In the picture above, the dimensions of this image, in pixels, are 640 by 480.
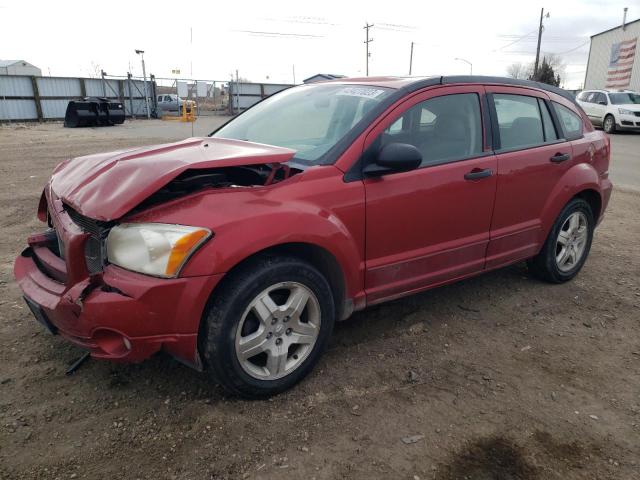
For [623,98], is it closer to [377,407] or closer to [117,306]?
[377,407]

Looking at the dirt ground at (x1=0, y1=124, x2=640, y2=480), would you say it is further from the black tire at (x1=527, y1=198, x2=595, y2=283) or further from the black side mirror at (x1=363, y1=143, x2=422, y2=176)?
the black side mirror at (x1=363, y1=143, x2=422, y2=176)

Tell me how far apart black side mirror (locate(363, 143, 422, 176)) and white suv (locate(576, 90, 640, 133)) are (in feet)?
65.7

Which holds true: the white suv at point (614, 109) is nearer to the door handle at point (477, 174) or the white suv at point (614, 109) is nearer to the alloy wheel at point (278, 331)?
the door handle at point (477, 174)

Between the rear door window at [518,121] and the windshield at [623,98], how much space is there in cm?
1905

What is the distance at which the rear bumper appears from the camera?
7.54 feet

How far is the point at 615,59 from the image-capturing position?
35531 millimetres

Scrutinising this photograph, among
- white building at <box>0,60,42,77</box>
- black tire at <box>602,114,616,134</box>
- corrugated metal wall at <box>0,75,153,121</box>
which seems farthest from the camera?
white building at <box>0,60,42,77</box>

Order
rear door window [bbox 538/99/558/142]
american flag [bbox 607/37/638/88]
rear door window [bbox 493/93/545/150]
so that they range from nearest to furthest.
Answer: rear door window [bbox 493/93/545/150] → rear door window [bbox 538/99/558/142] → american flag [bbox 607/37/638/88]

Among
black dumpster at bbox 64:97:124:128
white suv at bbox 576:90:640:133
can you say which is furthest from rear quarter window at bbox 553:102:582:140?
black dumpster at bbox 64:97:124:128

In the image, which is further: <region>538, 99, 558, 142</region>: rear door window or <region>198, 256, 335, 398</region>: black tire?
<region>538, 99, 558, 142</region>: rear door window

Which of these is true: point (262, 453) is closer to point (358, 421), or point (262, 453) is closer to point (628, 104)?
point (358, 421)

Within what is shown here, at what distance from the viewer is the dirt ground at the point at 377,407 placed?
7.47 ft

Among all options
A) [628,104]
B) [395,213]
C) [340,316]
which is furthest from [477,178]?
[628,104]

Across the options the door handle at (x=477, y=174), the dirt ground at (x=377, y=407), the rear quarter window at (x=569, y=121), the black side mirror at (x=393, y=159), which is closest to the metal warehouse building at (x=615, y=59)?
the rear quarter window at (x=569, y=121)
